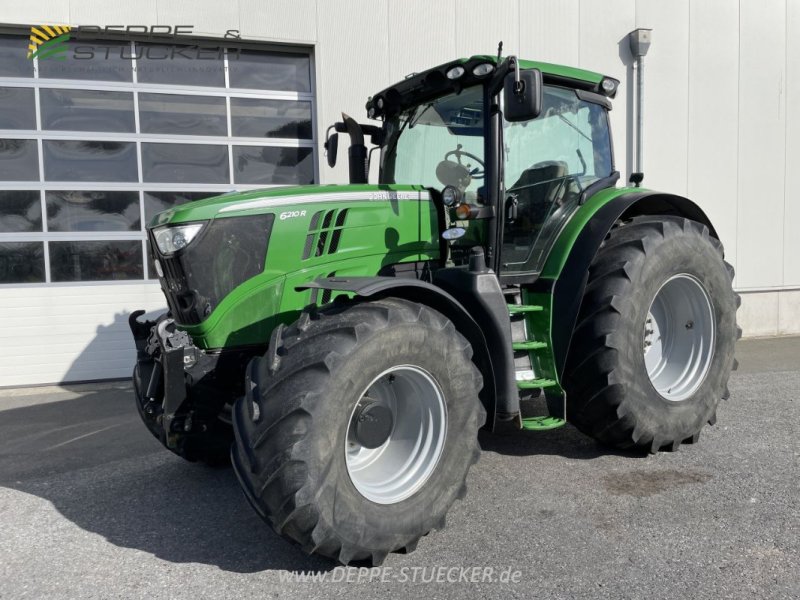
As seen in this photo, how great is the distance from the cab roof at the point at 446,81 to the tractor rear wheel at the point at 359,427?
1569 millimetres

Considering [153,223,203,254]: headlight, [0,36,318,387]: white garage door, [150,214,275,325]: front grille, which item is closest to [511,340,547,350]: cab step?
[150,214,275,325]: front grille

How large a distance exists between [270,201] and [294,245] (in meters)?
0.26

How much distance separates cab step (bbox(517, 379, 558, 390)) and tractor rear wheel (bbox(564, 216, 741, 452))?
0.22m

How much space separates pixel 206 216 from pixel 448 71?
5.41ft

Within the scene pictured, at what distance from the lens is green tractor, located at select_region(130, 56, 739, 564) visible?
2570mm

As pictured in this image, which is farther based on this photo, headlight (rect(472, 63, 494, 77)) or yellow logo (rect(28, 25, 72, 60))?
yellow logo (rect(28, 25, 72, 60))

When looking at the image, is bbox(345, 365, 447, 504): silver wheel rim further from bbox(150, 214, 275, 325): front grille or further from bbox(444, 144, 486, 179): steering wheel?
bbox(444, 144, 486, 179): steering wheel

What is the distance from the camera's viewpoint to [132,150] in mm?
7414

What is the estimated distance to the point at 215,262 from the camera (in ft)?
10.2

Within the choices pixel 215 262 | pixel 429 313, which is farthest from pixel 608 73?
pixel 215 262

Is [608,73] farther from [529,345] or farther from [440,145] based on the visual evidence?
[529,345]

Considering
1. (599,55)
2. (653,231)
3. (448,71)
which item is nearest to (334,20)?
(599,55)

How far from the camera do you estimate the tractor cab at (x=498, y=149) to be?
3.63m

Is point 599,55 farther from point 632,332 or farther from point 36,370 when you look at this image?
point 36,370
